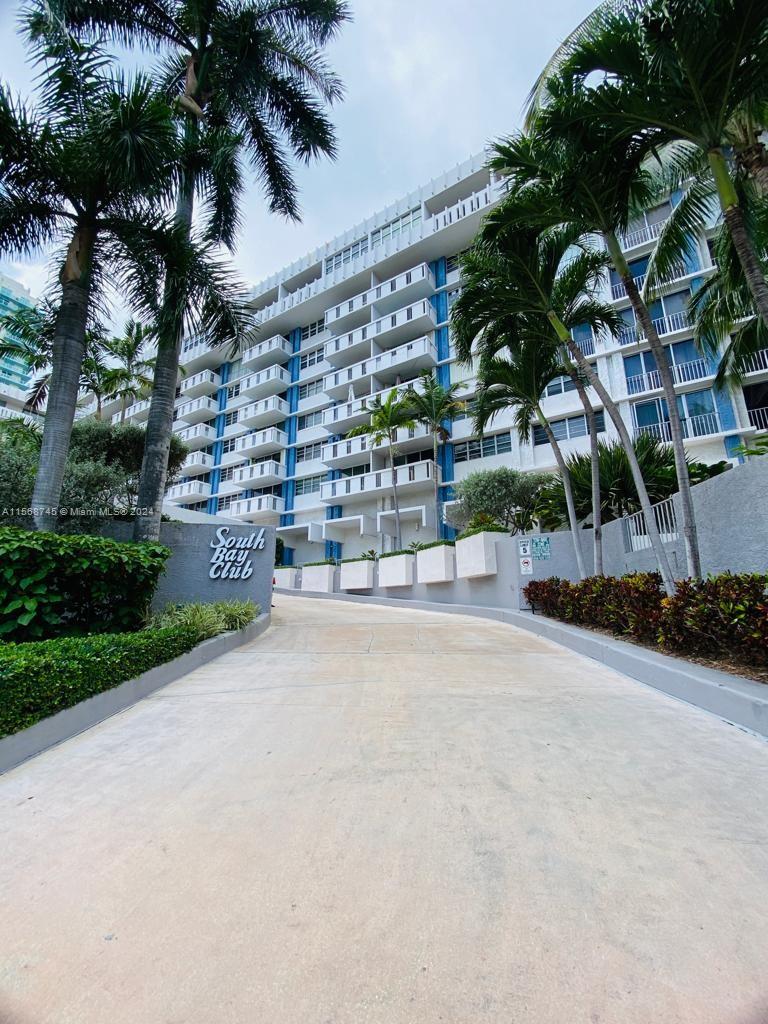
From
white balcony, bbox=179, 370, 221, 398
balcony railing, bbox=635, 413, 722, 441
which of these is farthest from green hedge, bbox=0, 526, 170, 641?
white balcony, bbox=179, 370, 221, 398

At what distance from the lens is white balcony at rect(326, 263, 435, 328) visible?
25.3 meters

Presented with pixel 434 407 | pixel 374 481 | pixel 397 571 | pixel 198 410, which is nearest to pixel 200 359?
pixel 198 410

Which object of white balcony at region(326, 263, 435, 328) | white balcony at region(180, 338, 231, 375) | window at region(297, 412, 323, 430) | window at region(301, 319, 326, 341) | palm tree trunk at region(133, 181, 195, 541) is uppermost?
white balcony at region(180, 338, 231, 375)

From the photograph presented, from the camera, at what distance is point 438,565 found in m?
17.8

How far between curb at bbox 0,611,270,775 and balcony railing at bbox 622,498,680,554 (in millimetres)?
7140

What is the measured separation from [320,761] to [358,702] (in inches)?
53.9

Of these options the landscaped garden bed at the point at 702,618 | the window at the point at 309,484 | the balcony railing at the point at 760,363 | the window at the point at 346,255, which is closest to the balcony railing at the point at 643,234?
the balcony railing at the point at 760,363

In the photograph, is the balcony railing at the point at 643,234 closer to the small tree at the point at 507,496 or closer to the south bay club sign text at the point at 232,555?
the small tree at the point at 507,496

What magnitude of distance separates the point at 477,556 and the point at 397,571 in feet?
16.5

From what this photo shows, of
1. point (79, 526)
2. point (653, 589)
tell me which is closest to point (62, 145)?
point (79, 526)

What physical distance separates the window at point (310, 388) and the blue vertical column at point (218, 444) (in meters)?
7.17

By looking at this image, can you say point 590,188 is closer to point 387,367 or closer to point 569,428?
point 569,428

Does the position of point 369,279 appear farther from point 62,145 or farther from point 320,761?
point 320,761

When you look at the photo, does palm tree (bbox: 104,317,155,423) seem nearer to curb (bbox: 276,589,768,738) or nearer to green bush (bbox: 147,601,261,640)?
green bush (bbox: 147,601,261,640)
